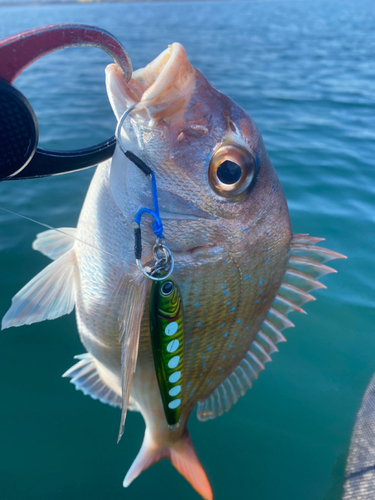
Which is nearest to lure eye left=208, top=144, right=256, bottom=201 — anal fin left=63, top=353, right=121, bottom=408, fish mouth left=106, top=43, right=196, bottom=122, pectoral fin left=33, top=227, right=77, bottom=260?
fish mouth left=106, top=43, right=196, bottom=122

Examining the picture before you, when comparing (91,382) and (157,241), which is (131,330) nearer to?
(157,241)

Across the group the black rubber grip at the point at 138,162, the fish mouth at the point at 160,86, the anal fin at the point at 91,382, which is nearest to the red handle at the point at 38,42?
the fish mouth at the point at 160,86

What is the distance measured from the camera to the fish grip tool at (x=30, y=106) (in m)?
0.98

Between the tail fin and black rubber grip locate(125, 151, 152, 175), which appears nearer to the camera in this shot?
black rubber grip locate(125, 151, 152, 175)

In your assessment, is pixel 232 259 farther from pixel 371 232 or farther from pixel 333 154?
pixel 333 154

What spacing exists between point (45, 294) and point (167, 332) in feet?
2.27

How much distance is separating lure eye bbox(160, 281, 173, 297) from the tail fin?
41.9 inches

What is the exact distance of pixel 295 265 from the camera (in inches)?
72.4

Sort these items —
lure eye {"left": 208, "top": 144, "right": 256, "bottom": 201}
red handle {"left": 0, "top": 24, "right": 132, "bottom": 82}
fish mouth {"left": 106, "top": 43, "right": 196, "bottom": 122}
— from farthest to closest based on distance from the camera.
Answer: lure eye {"left": 208, "top": 144, "right": 256, "bottom": 201} → fish mouth {"left": 106, "top": 43, "right": 196, "bottom": 122} → red handle {"left": 0, "top": 24, "right": 132, "bottom": 82}

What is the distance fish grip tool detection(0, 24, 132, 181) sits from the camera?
0.98 meters

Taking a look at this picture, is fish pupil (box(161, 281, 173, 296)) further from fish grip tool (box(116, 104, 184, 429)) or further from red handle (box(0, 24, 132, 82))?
red handle (box(0, 24, 132, 82))

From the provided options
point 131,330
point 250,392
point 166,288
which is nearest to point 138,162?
point 166,288

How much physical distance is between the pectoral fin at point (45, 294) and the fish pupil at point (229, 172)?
2.58 feet

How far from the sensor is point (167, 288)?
1.32 meters
